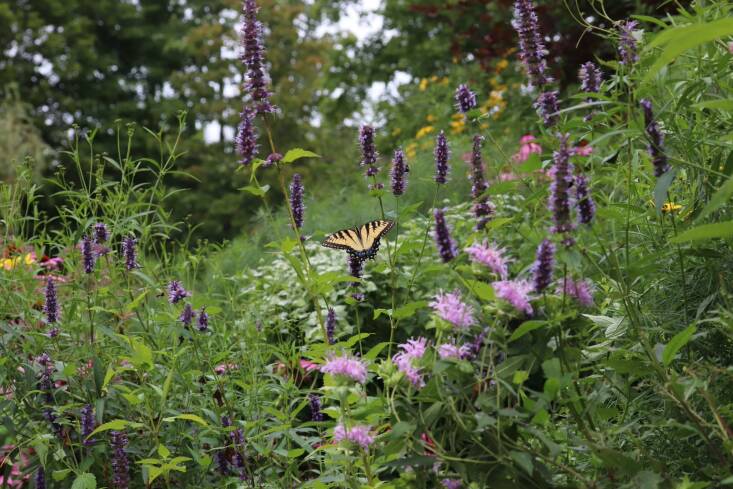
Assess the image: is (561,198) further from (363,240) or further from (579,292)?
(363,240)

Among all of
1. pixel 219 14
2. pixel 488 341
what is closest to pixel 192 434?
pixel 488 341

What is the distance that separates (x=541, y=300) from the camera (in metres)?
1.62

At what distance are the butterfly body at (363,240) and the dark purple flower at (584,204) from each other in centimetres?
88

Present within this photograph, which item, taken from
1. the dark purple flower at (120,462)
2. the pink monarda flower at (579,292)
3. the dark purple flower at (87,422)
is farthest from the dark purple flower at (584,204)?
the dark purple flower at (87,422)

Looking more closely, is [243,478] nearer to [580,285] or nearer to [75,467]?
[75,467]

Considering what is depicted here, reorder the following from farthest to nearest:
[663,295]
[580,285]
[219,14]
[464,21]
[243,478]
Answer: [219,14], [464,21], [243,478], [663,295], [580,285]

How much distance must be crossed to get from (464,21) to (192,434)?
9074mm

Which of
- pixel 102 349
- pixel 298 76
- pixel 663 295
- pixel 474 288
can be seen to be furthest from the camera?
pixel 298 76

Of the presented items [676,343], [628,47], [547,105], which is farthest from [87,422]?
[628,47]

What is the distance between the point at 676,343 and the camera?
1.50m

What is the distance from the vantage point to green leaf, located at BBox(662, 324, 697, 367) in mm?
1477

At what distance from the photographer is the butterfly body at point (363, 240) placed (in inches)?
95.3

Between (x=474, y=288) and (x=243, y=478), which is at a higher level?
(x=474, y=288)

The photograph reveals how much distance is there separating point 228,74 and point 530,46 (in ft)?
61.4
